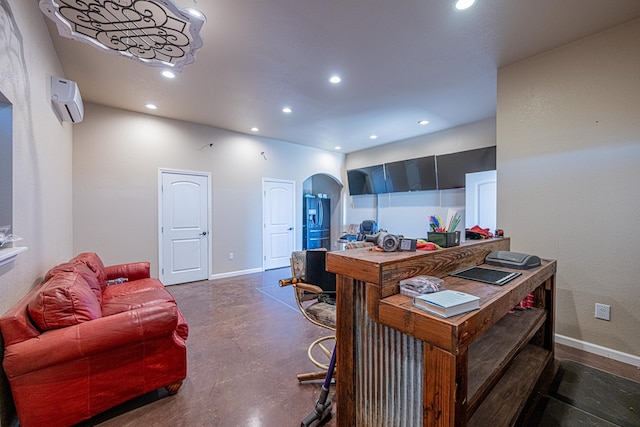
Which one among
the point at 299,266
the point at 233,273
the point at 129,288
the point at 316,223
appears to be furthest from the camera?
the point at 316,223

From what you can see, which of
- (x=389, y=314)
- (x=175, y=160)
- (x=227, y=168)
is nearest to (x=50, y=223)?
(x=175, y=160)

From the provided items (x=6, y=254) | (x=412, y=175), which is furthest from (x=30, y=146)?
(x=412, y=175)

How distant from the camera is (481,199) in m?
4.27

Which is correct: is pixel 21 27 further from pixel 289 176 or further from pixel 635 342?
pixel 635 342

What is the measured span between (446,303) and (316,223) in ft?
19.5

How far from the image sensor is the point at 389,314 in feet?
3.61

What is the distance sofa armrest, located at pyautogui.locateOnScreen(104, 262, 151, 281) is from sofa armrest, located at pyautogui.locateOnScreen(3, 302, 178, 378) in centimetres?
186

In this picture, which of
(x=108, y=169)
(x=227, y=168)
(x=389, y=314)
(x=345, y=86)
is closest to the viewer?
(x=389, y=314)

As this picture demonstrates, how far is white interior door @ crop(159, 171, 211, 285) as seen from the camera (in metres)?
4.39

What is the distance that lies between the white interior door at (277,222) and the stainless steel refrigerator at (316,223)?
0.71 metres

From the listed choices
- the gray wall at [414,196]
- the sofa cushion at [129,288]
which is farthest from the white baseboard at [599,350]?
the sofa cushion at [129,288]

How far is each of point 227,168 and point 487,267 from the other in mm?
4565

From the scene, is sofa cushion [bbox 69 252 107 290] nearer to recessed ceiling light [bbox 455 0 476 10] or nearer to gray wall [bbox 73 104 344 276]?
gray wall [bbox 73 104 344 276]

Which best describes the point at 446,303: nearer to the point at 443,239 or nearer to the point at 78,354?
the point at 443,239
